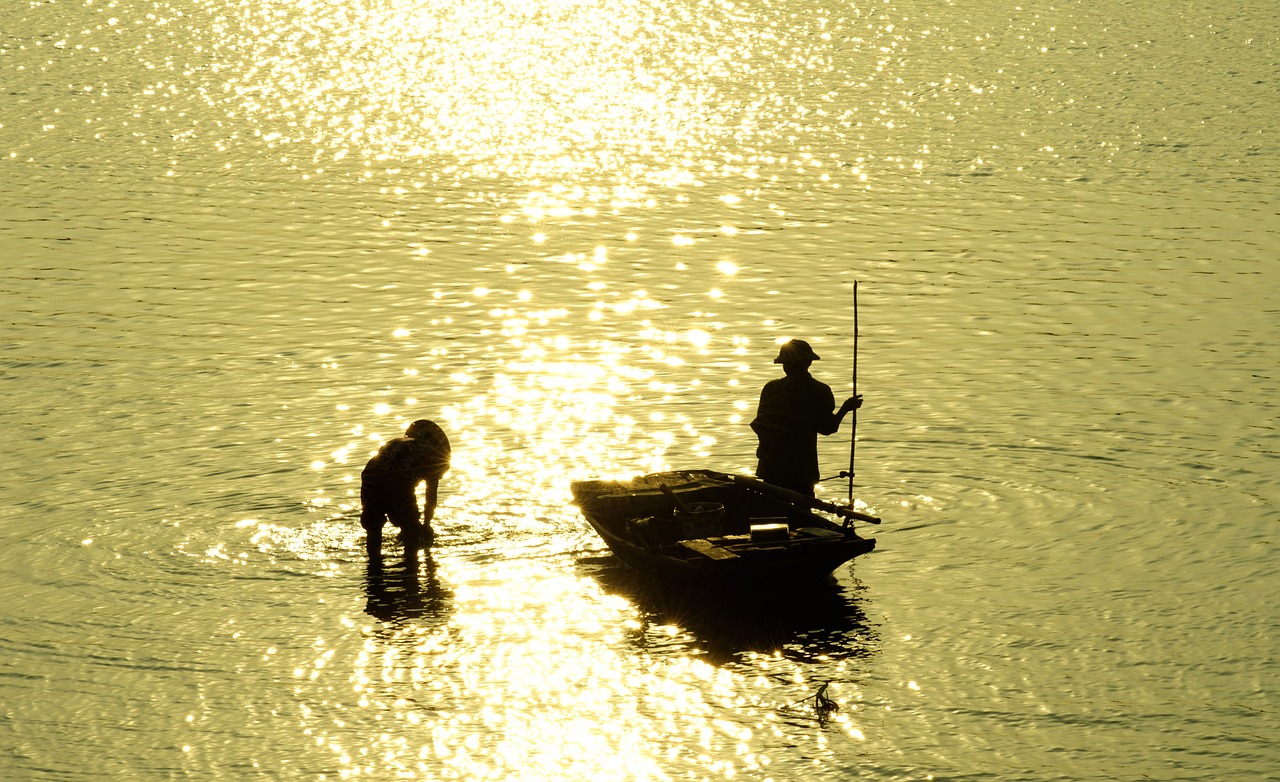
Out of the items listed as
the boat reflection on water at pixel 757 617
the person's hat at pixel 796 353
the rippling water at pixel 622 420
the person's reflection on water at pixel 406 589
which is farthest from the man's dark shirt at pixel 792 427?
the person's reflection on water at pixel 406 589

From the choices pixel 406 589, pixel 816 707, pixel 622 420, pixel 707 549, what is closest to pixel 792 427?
pixel 707 549

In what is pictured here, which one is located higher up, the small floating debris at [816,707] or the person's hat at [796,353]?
the person's hat at [796,353]

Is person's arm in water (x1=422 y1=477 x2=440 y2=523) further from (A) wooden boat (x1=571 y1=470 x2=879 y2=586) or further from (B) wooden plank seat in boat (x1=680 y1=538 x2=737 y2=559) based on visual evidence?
(B) wooden plank seat in boat (x1=680 y1=538 x2=737 y2=559)

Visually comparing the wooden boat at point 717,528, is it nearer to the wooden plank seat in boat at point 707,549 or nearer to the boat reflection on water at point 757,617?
the wooden plank seat in boat at point 707,549

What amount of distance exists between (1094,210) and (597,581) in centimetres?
2172

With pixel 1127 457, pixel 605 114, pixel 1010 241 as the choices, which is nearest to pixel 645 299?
pixel 1010 241

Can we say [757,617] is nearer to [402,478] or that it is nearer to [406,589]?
[406,589]

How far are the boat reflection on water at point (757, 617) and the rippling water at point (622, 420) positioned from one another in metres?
0.05

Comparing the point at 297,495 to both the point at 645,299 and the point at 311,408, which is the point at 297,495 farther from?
the point at 645,299

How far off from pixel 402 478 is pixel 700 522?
2.93 m

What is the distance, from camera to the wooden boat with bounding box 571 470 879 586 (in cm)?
1472

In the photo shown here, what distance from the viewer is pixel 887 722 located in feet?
43.1

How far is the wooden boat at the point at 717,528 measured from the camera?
14.7m

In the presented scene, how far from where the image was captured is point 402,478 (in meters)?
15.9
